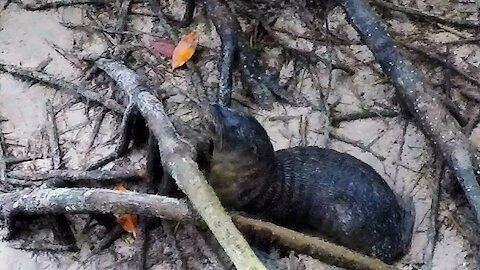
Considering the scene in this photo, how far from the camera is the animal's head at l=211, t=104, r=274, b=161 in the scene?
2.32 m

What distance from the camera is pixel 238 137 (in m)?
2.32

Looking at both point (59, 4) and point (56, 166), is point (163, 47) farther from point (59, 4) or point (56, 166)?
point (56, 166)

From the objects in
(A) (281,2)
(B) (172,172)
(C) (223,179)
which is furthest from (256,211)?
(A) (281,2)

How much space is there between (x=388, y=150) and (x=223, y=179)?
703 millimetres

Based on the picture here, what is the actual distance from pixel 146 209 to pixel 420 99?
1.00 m

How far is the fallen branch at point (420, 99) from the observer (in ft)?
8.22

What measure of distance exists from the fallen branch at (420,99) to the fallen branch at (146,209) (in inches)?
21.0

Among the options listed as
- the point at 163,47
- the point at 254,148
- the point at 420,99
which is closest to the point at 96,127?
the point at 163,47

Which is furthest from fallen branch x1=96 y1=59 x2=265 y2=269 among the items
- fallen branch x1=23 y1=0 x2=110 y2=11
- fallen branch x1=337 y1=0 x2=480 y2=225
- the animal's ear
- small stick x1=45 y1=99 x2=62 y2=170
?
fallen branch x1=337 y1=0 x2=480 y2=225

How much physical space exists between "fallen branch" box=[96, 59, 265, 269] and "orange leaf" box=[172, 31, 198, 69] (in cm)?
26

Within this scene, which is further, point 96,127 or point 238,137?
point 96,127

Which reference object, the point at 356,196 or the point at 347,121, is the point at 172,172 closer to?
the point at 356,196

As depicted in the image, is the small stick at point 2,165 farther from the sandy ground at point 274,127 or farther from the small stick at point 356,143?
the small stick at point 356,143

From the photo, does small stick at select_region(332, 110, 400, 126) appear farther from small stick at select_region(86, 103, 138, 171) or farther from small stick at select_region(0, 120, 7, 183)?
small stick at select_region(0, 120, 7, 183)
